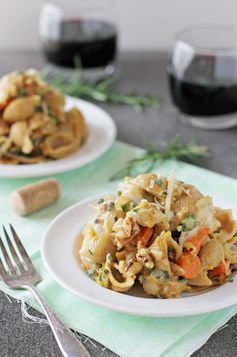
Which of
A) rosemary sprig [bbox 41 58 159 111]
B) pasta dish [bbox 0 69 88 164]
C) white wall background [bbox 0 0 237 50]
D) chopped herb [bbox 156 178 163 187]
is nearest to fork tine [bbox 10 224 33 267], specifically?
chopped herb [bbox 156 178 163 187]

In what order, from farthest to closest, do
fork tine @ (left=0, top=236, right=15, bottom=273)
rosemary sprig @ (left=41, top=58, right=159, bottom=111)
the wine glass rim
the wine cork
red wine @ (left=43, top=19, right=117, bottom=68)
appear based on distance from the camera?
red wine @ (left=43, top=19, right=117, bottom=68)
rosemary sprig @ (left=41, top=58, right=159, bottom=111)
the wine glass rim
the wine cork
fork tine @ (left=0, top=236, right=15, bottom=273)

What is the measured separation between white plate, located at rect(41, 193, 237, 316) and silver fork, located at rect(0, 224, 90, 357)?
72 millimetres

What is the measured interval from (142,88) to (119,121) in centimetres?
44

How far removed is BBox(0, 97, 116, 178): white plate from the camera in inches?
82.7

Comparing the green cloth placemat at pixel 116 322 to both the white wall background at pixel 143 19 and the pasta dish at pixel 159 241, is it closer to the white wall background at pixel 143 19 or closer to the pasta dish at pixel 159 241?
the pasta dish at pixel 159 241

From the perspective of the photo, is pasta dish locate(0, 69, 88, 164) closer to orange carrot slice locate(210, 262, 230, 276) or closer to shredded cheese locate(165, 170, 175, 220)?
shredded cheese locate(165, 170, 175, 220)

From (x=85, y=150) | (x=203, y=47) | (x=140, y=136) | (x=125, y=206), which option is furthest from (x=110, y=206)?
(x=203, y=47)

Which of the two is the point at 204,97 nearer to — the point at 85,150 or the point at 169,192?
the point at 85,150

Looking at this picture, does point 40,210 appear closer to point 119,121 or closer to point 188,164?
point 188,164

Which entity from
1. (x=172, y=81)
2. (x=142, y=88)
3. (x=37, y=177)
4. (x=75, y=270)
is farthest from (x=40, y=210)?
(x=142, y=88)

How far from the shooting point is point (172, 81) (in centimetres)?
261

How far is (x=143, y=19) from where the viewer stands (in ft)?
11.5

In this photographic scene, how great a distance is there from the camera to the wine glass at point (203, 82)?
8.24 feet

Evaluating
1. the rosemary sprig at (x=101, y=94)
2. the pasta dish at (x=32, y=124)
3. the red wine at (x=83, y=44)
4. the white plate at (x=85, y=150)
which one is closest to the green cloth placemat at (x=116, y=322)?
the white plate at (x=85, y=150)
